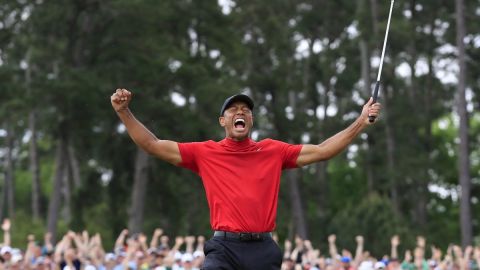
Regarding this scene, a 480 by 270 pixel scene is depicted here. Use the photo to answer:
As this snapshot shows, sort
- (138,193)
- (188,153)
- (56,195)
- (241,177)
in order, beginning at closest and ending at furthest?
Answer: (241,177) < (188,153) < (56,195) < (138,193)

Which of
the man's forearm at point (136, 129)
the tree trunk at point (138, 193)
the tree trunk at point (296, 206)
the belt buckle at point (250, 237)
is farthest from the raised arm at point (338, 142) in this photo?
the tree trunk at point (296, 206)

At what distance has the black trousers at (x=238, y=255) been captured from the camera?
7.49 m

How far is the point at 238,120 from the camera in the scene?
7.62m

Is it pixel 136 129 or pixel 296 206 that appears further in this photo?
pixel 296 206

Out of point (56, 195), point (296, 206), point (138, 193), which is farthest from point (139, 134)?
point (296, 206)

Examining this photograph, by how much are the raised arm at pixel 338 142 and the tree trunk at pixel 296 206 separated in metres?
36.3

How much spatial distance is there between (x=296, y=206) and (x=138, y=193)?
6747 millimetres

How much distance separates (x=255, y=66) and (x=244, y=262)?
125ft

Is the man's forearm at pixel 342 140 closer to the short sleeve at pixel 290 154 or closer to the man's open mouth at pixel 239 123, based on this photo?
the short sleeve at pixel 290 154

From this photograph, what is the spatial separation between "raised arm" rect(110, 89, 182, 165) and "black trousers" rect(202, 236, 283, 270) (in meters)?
0.66

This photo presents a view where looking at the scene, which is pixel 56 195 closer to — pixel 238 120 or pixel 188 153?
pixel 188 153

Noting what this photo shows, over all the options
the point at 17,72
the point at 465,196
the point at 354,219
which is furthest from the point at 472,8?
the point at 17,72

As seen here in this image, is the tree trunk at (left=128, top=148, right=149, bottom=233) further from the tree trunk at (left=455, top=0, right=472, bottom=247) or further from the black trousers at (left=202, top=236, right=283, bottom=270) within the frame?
the black trousers at (left=202, top=236, right=283, bottom=270)

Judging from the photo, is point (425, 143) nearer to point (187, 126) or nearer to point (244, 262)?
point (187, 126)
